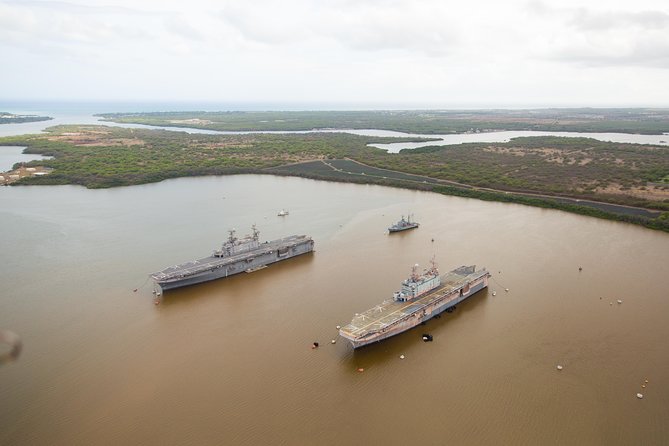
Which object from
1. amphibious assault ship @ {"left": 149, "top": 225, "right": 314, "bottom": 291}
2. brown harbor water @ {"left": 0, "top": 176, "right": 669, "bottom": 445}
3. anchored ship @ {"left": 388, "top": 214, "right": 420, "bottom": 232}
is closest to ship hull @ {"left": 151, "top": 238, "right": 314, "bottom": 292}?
amphibious assault ship @ {"left": 149, "top": 225, "right": 314, "bottom": 291}

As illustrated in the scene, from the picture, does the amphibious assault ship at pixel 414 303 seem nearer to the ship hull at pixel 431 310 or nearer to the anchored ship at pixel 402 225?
the ship hull at pixel 431 310

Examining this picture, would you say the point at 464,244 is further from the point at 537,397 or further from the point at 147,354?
the point at 147,354

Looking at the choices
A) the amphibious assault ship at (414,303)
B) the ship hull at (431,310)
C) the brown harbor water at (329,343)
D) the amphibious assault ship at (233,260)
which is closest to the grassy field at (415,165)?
the brown harbor water at (329,343)

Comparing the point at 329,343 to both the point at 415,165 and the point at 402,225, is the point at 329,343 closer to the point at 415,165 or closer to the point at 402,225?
the point at 402,225

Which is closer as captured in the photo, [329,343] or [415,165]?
[329,343]

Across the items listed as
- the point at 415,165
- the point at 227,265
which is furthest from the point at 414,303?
the point at 415,165

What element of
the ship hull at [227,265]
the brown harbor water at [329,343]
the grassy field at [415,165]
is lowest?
the brown harbor water at [329,343]

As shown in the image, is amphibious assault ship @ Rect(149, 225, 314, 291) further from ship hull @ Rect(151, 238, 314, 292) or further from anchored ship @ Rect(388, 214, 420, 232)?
anchored ship @ Rect(388, 214, 420, 232)
